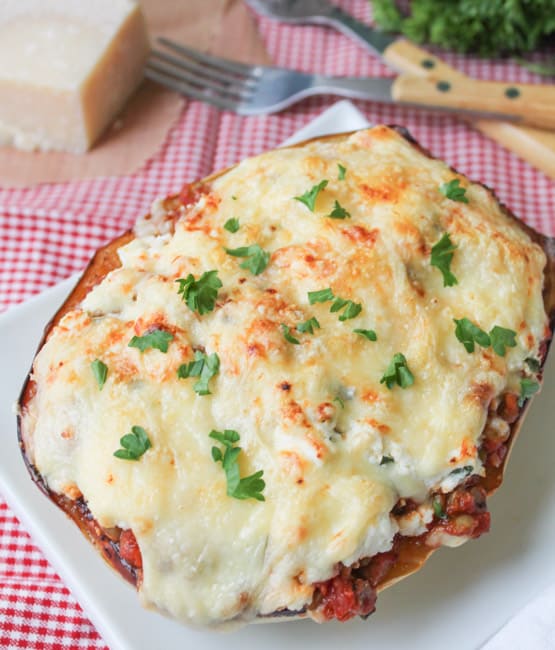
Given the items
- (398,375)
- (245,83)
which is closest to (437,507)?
(398,375)

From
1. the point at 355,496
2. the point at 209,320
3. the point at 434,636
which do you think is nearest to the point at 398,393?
the point at 355,496

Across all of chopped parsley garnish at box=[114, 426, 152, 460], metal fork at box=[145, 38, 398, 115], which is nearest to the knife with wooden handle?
metal fork at box=[145, 38, 398, 115]

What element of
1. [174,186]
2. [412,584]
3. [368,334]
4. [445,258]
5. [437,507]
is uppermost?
[445,258]

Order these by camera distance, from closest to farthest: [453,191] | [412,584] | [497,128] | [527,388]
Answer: [527,388]
[412,584]
[453,191]
[497,128]

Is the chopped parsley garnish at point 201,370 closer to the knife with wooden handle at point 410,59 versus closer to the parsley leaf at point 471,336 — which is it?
the parsley leaf at point 471,336

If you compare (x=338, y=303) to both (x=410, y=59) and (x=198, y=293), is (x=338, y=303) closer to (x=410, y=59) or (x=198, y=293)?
(x=198, y=293)

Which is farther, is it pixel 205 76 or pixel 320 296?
pixel 205 76
